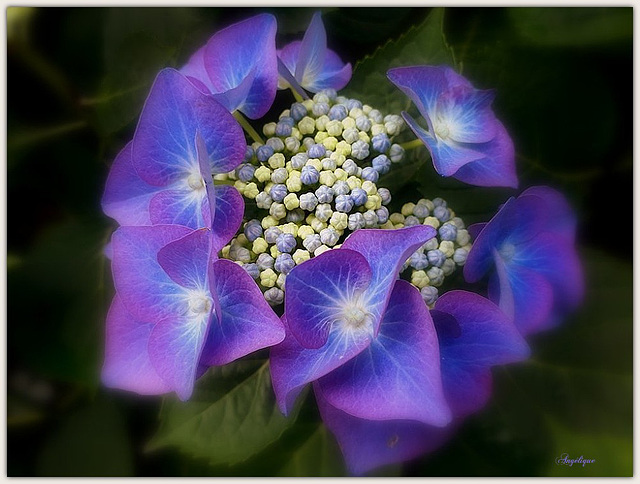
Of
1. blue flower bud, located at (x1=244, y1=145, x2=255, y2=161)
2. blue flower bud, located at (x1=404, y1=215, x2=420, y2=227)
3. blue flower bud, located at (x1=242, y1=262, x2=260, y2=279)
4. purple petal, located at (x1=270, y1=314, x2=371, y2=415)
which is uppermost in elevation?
blue flower bud, located at (x1=244, y1=145, x2=255, y2=161)

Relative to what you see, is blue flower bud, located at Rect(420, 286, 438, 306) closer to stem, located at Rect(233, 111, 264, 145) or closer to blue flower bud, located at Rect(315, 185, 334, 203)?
blue flower bud, located at Rect(315, 185, 334, 203)

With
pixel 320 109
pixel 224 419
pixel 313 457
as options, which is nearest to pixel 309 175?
pixel 320 109

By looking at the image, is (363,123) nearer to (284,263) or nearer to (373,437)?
(284,263)

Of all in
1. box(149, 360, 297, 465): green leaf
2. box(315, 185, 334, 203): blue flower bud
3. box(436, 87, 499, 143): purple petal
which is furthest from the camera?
box(149, 360, 297, 465): green leaf

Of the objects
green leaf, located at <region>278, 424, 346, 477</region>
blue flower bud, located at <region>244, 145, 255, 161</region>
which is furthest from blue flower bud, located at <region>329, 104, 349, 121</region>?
green leaf, located at <region>278, 424, 346, 477</region>

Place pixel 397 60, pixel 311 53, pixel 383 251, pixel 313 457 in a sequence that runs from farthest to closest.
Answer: pixel 313 457
pixel 397 60
pixel 311 53
pixel 383 251

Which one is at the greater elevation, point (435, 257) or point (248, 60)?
point (248, 60)
